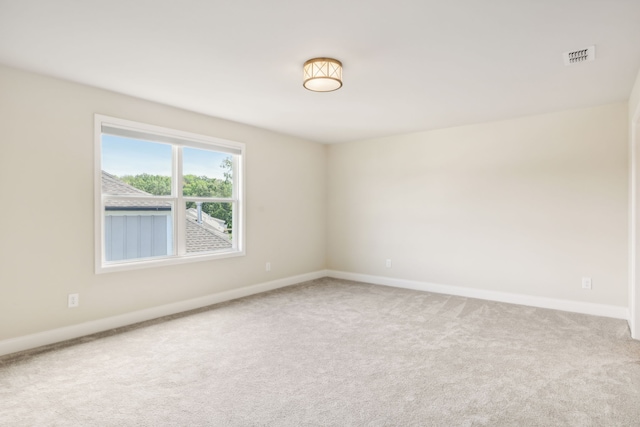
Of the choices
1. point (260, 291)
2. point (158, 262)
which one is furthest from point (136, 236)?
point (260, 291)

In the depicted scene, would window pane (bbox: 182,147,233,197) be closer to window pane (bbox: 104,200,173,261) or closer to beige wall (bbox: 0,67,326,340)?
beige wall (bbox: 0,67,326,340)

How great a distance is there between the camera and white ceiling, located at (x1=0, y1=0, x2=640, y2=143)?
210 centimetres

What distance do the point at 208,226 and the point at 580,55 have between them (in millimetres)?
4105

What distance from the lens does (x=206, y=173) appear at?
178 inches

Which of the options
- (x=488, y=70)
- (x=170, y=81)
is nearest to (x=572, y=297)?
(x=488, y=70)

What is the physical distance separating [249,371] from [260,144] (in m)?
3.30

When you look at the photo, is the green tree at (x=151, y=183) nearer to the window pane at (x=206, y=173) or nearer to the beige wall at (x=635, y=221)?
the window pane at (x=206, y=173)

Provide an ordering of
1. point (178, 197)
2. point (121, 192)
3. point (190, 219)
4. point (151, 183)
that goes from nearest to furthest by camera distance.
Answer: point (121, 192) → point (151, 183) → point (178, 197) → point (190, 219)

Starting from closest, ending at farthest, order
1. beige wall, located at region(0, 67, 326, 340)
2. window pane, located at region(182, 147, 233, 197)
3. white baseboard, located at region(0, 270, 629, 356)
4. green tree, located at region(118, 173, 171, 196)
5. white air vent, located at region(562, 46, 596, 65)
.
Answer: white air vent, located at region(562, 46, 596, 65) → beige wall, located at region(0, 67, 326, 340) → white baseboard, located at region(0, 270, 629, 356) → green tree, located at region(118, 173, 171, 196) → window pane, located at region(182, 147, 233, 197)

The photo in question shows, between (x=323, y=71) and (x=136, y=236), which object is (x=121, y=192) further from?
(x=323, y=71)

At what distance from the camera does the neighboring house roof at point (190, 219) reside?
362cm

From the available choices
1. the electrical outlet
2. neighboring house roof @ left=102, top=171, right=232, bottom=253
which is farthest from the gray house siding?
the electrical outlet

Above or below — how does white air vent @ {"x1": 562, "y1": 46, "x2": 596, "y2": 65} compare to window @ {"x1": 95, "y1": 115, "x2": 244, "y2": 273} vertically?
above

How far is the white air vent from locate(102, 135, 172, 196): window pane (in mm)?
3912
